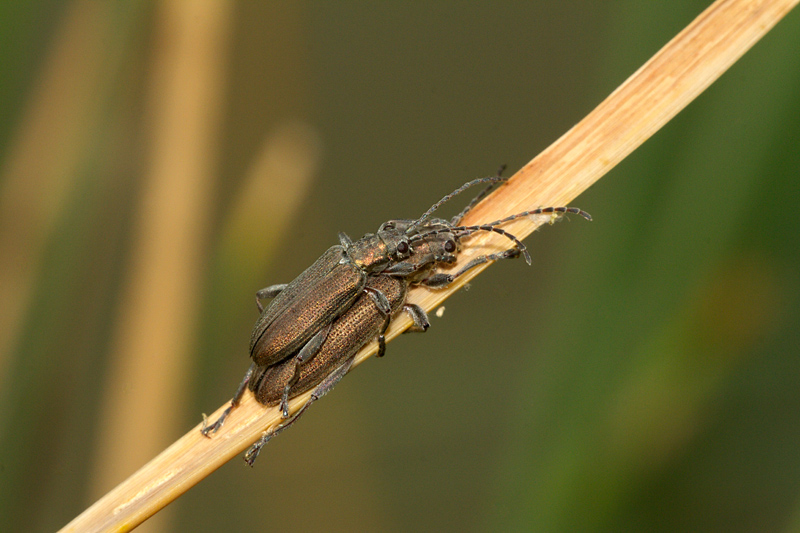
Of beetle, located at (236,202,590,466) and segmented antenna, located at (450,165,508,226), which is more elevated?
segmented antenna, located at (450,165,508,226)

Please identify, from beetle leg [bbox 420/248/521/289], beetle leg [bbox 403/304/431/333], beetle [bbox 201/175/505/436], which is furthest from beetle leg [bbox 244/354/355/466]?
beetle leg [bbox 420/248/521/289]

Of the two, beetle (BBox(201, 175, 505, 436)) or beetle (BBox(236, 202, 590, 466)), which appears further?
beetle (BBox(201, 175, 505, 436))

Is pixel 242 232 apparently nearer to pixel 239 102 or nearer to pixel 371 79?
pixel 239 102

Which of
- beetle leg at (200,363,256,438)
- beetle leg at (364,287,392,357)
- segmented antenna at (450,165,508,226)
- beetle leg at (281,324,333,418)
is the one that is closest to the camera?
beetle leg at (200,363,256,438)

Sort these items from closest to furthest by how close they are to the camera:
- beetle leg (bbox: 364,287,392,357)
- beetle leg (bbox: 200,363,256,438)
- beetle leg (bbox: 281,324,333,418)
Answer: beetle leg (bbox: 200,363,256,438) → beetle leg (bbox: 281,324,333,418) → beetle leg (bbox: 364,287,392,357)

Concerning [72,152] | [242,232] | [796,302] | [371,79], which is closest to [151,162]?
[72,152]

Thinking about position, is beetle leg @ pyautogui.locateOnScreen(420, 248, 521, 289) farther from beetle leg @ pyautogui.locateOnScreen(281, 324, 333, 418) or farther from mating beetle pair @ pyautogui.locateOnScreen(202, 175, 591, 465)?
beetle leg @ pyautogui.locateOnScreen(281, 324, 333, 418)

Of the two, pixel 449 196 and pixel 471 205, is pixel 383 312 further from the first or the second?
pixel 471 205

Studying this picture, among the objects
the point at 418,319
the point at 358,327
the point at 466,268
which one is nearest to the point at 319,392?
the point at 358,327
